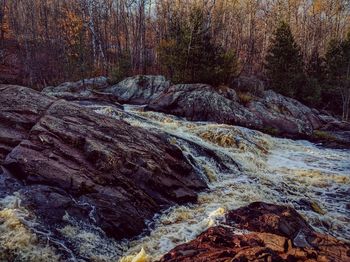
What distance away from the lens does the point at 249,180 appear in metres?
9.88

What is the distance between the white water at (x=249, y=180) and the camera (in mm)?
6836

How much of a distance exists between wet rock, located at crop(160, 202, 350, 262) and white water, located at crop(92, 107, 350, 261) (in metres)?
0.49

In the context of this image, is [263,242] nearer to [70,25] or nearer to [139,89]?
[139,89]

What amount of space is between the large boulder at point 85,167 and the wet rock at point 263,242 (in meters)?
1.48

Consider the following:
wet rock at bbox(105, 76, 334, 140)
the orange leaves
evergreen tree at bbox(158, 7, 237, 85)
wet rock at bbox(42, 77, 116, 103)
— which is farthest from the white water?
the orange leaves

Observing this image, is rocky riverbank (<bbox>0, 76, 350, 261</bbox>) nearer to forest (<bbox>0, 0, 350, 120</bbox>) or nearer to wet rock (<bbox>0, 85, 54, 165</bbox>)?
wet rock (<bbox>0, 85, 54, 165</bbox>)

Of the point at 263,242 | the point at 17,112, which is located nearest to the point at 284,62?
the point at 17,112

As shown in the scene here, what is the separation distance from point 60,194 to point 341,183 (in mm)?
8287

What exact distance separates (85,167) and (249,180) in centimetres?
498

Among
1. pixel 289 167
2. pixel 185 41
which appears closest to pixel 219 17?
pixel 185 41

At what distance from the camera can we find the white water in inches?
269

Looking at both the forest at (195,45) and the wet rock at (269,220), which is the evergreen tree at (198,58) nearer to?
the forest at (195,45)

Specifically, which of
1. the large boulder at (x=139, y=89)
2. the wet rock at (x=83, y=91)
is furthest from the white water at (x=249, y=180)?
the large boulder at (x=139, y=89)

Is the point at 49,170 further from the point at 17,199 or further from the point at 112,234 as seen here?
the point at 112,234
